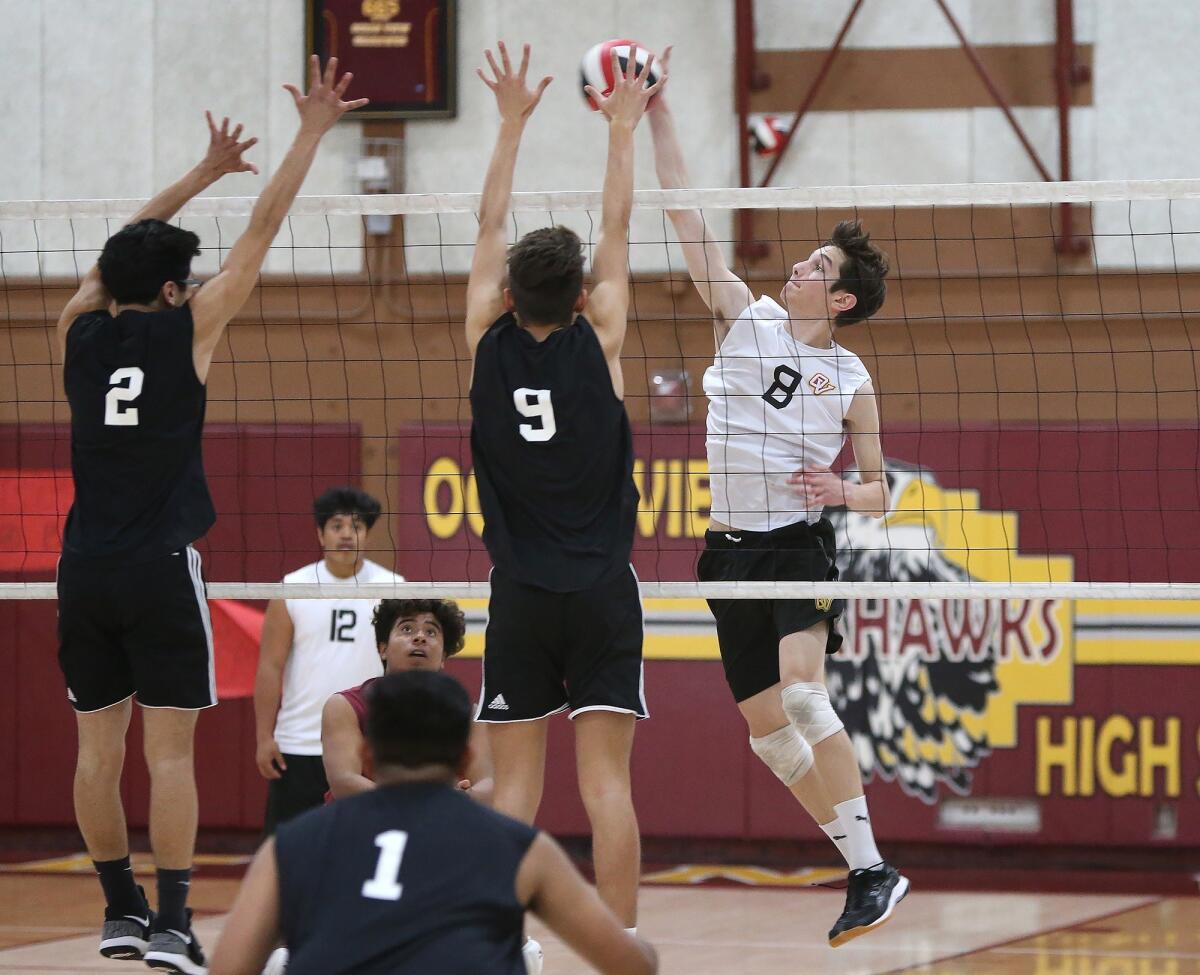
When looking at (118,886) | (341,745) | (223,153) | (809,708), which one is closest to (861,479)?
(809,708)

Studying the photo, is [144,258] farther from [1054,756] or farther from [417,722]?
[1054,756]

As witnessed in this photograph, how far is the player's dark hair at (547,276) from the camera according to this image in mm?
4789

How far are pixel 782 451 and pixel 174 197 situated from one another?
7.23 ft

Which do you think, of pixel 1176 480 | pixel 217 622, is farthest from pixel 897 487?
pixel 217 622

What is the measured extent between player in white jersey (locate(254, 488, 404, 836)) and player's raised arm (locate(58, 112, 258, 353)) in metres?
2.58

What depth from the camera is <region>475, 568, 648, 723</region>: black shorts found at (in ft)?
15.8

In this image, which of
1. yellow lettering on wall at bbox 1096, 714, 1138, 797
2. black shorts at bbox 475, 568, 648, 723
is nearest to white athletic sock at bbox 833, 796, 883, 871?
black shorts at bbox 475, 568, 648, 723

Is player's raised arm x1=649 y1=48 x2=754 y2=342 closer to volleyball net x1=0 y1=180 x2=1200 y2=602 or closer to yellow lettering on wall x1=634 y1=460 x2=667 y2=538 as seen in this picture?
volleyball net x1=0 y1=180 x2=1200 y2=602

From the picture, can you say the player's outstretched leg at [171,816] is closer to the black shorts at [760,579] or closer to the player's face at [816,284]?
the black shorts at [760,579]

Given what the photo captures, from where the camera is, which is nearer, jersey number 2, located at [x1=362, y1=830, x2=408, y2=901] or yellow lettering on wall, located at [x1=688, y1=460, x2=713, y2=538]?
jersey number 2, located at [x1=362, y1=830, x2=408, y2=901]

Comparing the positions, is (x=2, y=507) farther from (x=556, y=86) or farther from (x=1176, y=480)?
(x=1176, y=480)

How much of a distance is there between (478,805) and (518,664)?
1924mm

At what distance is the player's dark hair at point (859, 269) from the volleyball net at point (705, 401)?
379cm

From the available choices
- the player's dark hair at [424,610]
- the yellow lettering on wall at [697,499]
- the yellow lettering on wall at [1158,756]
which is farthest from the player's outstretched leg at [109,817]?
the yellow lettering on wall at [1158,756]
